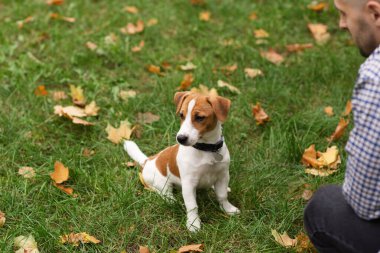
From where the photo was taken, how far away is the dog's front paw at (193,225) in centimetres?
309

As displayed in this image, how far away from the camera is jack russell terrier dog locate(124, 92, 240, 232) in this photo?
2850 millimetres

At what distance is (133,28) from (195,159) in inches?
109

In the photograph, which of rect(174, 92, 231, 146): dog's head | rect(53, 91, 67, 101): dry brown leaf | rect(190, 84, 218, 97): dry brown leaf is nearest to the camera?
rect(174, 92, 231, 146): dog's head

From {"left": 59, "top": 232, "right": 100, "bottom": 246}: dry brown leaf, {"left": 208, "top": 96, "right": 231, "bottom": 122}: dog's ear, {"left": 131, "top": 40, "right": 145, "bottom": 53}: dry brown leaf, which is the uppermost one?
{"left": 208, "top": 96, "right": 231, "bottom": 122}: dog's ear

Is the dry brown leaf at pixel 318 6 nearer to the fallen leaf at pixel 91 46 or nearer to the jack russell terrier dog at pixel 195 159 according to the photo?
the fallen leaf at pixel 91 46

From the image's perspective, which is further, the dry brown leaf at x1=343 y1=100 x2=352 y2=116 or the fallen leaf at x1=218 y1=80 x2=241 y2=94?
the fallen leaf at x1=218 y1=80 x2=241 y2=94

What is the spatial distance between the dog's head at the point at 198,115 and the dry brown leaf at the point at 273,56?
2.15m

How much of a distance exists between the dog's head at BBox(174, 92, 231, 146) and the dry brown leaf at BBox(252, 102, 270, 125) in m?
1.21

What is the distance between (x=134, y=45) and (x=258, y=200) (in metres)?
2.42

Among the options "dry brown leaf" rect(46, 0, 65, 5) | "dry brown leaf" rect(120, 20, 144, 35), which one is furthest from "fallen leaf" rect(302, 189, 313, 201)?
"dry brown leaf" rect(46, 0, 65, 5)

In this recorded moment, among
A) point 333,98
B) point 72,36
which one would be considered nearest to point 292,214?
point 333,98

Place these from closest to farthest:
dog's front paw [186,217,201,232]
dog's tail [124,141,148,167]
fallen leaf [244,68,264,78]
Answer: dog's front paw [186,217,201,232]
dog's tail [124,141,148,167]
fallen leaf [244,68,264,78]

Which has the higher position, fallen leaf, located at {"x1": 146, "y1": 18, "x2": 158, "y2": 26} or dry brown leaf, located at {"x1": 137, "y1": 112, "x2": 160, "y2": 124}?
fallen leaf, located at {"x1": 146, "y1": 18, "x2": 158, "y2": 26}

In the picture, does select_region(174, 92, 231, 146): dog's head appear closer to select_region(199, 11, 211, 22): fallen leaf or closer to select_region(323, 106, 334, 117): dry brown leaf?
select_region(323, 106, 334, 117): dry brown leaf
